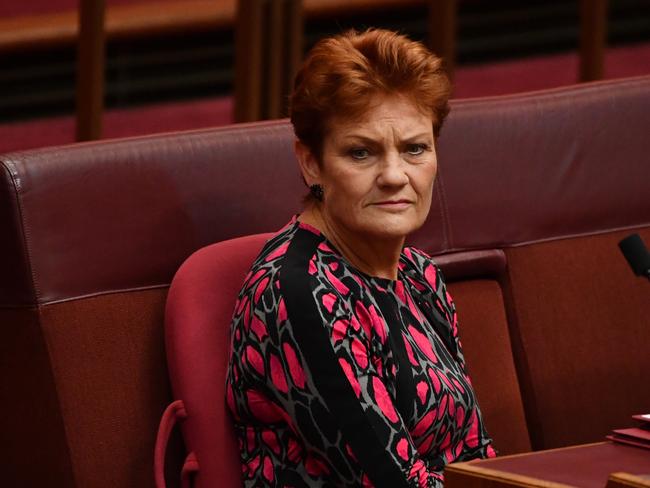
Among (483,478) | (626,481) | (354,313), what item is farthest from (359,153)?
(626,481)

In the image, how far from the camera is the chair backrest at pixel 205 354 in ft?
5.47

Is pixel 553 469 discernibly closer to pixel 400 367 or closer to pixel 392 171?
pixel 400 367

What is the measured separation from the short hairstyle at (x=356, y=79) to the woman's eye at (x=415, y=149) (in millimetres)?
50

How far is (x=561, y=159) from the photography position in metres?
2.17

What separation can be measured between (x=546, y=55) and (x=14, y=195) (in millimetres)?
2422

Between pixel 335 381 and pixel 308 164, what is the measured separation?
1.13ft

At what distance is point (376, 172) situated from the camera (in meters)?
1.69

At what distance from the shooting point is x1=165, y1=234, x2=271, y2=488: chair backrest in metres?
1.67

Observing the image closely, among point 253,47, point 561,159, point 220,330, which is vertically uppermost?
point 253,47

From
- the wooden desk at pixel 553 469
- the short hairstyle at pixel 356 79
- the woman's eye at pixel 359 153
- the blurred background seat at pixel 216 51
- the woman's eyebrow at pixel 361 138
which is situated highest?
the blurred background seat at pixel 216 51

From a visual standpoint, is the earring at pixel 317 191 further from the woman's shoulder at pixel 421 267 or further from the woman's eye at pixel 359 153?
the woman's shoulder at pixel 421 267

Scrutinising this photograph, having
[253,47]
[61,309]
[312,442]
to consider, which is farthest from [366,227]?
[253,47]

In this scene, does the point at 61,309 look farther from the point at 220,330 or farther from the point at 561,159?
the point at 561,159

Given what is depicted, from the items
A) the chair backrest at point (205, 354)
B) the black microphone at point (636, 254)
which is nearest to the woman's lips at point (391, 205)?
the chair backrest at point (205, 354)
